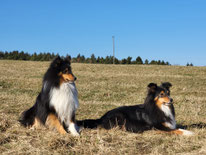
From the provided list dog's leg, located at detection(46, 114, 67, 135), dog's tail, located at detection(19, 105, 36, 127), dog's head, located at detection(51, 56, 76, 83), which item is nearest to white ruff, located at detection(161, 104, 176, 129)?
dog's head, located at detection(51, 56, 76, 83)

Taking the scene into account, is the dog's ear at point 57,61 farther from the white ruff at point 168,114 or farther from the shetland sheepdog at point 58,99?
the white ruff at point 168,114

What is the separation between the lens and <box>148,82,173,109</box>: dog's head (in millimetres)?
6391

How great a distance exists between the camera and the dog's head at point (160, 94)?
639 centimetres

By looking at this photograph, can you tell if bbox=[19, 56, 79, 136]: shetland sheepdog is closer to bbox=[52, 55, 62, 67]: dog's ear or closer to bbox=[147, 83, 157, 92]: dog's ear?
bbox=[52, 55, 62, 67]: dog's ear

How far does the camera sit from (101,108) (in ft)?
36.1

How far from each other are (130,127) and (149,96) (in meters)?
1.01

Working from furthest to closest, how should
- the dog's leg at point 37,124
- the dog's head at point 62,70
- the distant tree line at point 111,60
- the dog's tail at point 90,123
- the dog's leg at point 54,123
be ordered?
the distant tree line at point 111,60, the dog's tail at point 90,123, the dog's leg at point 37,124, the dog's leg at point 54,123, the dog's head at point 62,70

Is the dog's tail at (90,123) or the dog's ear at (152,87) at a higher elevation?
the dog's ear at (152,87)

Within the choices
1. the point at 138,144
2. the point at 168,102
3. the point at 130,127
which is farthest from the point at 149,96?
the point at 138,144

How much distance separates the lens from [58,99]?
5.81 meters

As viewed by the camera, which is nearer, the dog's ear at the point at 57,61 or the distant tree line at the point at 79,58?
the dog's ear at the point at 57,61

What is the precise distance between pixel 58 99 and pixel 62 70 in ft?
2.33

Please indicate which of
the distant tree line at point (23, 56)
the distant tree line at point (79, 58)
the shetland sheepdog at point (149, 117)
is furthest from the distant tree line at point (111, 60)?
the shetland sheepdog at point (149, 117)

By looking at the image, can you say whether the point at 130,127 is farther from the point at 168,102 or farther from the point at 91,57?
the point at 91,57
